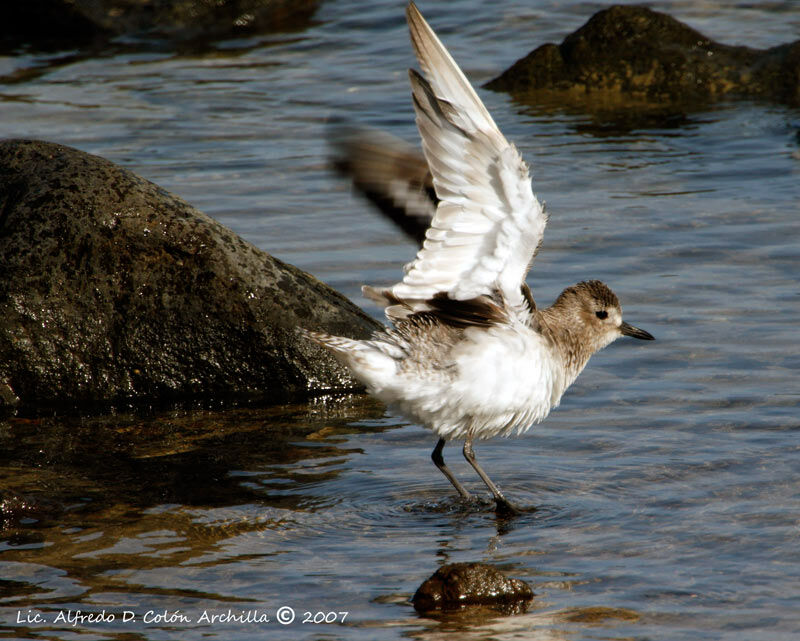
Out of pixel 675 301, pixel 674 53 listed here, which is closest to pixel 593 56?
pixel 674 53

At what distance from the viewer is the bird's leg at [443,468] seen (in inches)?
253

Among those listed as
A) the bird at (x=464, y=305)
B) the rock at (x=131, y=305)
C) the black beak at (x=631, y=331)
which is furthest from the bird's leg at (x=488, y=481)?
the rock at (x=131, y=305)

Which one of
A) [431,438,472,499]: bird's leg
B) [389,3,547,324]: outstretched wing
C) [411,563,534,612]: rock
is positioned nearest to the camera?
[411,563,534,612]: rock

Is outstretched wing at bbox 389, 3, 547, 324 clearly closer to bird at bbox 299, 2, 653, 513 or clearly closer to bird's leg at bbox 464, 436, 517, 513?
bird at bbox 299, 2, 653, 513

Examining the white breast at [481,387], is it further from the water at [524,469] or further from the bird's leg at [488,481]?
the water at [524,469]

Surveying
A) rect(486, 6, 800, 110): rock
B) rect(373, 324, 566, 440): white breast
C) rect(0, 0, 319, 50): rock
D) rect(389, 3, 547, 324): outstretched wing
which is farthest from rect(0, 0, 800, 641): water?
rect(0, 0, 319, 50): rock

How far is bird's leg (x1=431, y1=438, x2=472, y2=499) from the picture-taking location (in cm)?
642

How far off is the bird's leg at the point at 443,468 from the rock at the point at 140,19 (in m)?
14.9

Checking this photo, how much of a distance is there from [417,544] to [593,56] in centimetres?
1112

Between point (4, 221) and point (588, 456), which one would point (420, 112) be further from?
point (4, 221)

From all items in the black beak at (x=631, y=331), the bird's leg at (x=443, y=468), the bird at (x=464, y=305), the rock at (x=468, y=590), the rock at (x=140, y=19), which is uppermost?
the rock at (x=140, y=19)

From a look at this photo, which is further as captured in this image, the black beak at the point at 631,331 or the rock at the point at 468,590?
the black beak at the point at 631,331

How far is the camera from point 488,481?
20.6 ft

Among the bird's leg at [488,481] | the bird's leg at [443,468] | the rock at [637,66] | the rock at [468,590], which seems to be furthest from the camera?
the rock at [637,66]
